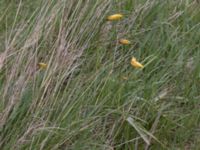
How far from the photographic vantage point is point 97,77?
7.41 feet

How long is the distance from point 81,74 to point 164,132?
44 centimetres

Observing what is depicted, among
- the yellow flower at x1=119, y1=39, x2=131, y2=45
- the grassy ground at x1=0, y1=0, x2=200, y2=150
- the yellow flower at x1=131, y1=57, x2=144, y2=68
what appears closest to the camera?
the grassy ground at x1=0, y1=0, x2=200, y2=150

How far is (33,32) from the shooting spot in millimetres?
2303

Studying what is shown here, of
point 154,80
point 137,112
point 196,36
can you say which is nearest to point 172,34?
point 196,36

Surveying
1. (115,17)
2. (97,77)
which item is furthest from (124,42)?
(97,77)

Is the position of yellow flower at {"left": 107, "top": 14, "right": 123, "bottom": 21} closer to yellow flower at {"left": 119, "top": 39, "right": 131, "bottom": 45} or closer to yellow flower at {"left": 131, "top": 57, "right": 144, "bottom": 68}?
yellow flower at {"left": 119, "top": 39, "right": 131, "bottom": 45}

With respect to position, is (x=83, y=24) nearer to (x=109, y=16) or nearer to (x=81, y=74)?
(x=109, y=16)

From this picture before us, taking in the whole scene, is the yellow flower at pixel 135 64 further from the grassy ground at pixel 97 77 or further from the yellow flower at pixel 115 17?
the yellow flower at pixel 115 17

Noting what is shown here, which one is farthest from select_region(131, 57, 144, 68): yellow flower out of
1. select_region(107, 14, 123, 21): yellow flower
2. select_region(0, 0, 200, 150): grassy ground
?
select_region(107, 14, 123, 21): yellow flower

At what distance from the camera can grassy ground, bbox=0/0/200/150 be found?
2.04m

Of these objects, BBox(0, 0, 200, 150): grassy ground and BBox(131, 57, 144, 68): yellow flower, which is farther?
BBox(131, 57, 144, 68): yellow flower

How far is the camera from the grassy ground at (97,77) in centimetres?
204

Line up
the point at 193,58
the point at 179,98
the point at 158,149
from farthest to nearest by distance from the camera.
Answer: the point at 193,58 → the point at 179,98 → the point at 158,149

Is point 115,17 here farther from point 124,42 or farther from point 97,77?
point 97,77
